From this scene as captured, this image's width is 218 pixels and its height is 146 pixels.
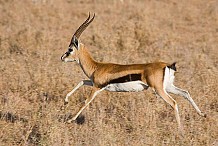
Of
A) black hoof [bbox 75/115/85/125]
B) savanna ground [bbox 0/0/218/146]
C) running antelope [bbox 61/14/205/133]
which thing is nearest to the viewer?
savanna ground [bbox 0/0/218/146]

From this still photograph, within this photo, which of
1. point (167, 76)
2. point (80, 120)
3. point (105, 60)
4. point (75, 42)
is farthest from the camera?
point (105, 60)

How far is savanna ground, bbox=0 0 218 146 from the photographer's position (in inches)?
246

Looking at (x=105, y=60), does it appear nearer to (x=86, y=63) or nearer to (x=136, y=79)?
(x=86, y=63)

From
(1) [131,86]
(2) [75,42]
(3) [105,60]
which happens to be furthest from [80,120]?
(3) [105,60]

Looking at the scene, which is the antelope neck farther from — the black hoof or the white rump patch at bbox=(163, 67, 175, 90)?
the white rump patch at bbox=(163, 67, 175, 90)

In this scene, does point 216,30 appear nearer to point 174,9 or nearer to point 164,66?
point 174,9

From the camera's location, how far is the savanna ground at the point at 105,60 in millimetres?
6242

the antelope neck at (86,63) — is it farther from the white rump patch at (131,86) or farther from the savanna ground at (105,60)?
the white rump patch at (131,86)

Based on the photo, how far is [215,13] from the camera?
15547 mm

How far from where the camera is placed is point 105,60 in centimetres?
1036

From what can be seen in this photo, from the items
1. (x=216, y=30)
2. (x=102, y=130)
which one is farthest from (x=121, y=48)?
(x=102, y=130)

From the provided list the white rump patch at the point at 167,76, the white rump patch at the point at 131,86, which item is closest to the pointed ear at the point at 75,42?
the white rump patch at the point at 131,86

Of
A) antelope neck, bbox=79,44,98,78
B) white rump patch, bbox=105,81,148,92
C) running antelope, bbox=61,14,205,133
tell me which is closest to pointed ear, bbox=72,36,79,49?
antelope neck, bbox=79,44,98,78

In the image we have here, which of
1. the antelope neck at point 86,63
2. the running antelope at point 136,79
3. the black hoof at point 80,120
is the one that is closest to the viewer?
the running antelope at point 136,79
